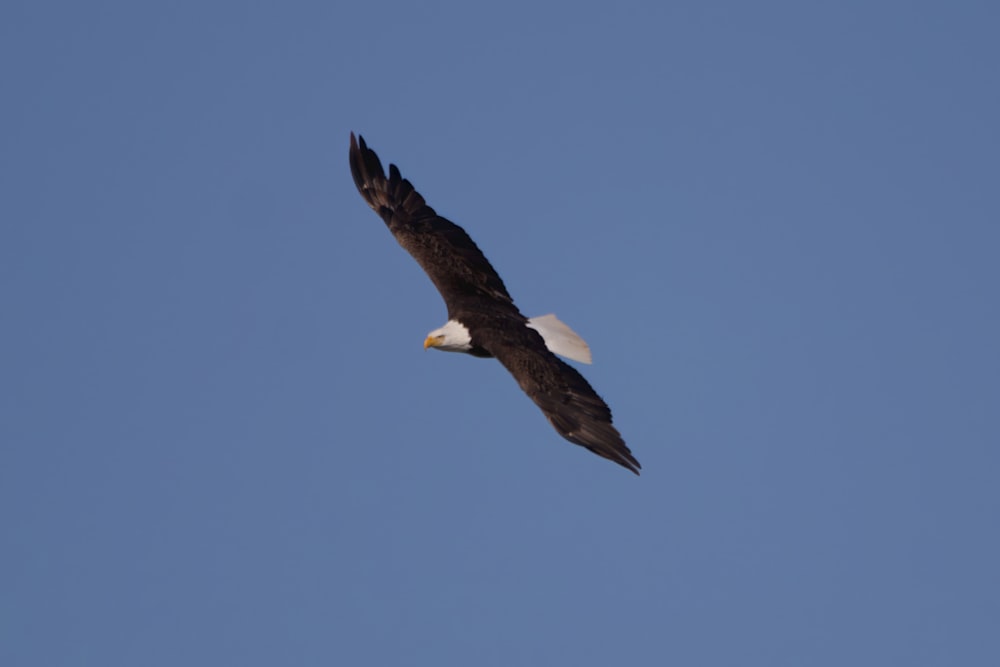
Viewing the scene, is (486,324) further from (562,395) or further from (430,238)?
(430,238)

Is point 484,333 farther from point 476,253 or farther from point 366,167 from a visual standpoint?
point 366,167

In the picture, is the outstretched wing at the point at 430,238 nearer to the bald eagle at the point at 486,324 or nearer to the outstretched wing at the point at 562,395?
the bald eagle at the point at 486,324

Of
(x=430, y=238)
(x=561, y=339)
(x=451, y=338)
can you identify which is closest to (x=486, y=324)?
(x=451, y=338)

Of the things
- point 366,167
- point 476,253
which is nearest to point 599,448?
point 476,253

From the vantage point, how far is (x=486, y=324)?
Result: 13.9 m

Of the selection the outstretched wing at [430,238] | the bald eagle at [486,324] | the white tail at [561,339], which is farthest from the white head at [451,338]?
the white tail at [561,339]

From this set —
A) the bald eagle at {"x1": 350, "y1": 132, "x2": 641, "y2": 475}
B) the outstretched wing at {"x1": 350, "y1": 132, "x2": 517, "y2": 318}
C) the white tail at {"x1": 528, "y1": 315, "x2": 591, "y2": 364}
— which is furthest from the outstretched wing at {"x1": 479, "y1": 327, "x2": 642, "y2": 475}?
the outstretched wing at {"x1": 350, "y1": 132, "x2": 517, "y2": 318}

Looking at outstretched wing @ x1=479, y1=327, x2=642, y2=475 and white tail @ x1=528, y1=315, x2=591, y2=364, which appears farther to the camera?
white tail @ x1=528, y1=315, x2=591, y2=364

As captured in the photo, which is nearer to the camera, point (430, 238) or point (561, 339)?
point (561, 339)

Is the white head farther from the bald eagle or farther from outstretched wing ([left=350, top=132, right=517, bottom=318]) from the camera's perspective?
outstretched wing ([left=350, top=132, right=517, bottom=318])

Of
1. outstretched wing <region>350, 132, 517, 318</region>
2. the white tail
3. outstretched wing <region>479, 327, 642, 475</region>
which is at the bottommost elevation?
outstretched wing <region>479, 327, 642, 475</region>

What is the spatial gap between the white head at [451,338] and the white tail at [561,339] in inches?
27.7

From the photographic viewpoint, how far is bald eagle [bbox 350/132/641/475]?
12219 millimetres

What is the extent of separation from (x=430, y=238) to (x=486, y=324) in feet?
5.97
